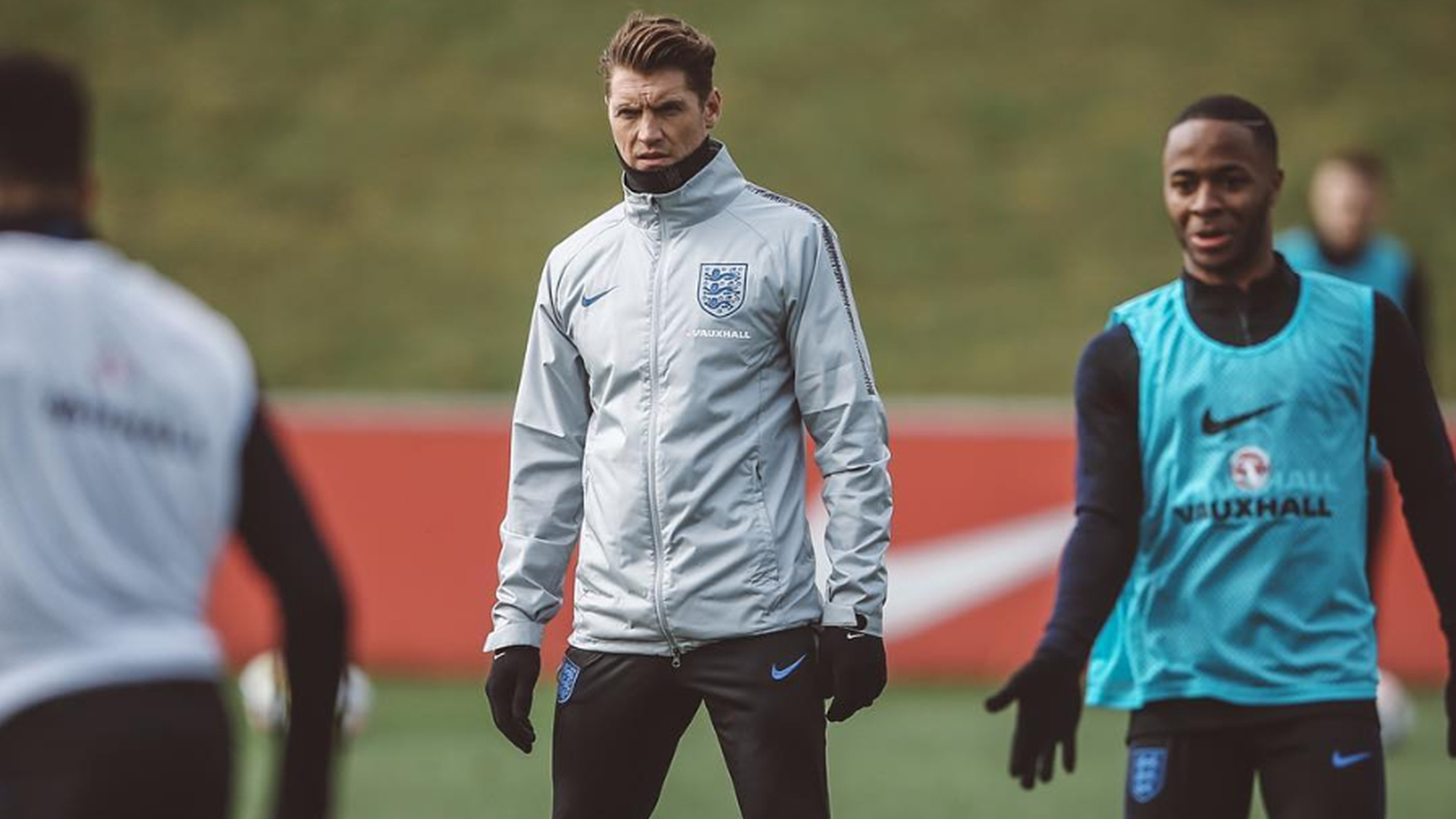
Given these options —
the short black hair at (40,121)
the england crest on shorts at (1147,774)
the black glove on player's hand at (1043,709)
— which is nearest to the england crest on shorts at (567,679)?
the black glove on player's hand at (1043,709)

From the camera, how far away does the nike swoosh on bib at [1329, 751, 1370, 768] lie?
4.57 metres

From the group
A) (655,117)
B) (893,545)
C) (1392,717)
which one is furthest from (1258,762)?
(893,545)

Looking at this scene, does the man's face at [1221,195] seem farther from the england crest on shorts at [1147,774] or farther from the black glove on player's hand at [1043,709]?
the england crest on shorts at [1147,774]

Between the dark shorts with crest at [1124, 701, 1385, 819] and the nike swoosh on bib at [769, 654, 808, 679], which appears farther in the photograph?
the nike swoosh on bib at [769, 654, 808, 679]

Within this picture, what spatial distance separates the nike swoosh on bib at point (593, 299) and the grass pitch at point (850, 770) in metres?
3.59

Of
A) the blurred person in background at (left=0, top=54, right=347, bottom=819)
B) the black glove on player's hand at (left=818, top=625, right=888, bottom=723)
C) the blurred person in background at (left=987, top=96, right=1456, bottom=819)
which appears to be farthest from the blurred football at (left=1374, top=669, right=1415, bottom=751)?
the blurred person in background at (left=0, top=54, right=347, bottom=819)

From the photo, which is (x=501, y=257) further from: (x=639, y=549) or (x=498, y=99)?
(x=639, y=549)

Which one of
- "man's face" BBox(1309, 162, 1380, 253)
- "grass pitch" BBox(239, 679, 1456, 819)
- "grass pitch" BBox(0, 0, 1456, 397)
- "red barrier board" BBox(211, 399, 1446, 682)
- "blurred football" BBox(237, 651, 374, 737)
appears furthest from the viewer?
"grass pitch" BBox(0, 0, 1456, 397)

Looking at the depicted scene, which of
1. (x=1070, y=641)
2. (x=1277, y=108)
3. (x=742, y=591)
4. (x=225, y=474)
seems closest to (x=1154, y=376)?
(x=1070, y=641)

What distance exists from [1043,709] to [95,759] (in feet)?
7.62

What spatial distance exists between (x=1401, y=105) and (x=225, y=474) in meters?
20.3

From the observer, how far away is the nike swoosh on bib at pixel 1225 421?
186 inches

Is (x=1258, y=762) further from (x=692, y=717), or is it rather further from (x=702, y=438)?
(x=702, y=438)

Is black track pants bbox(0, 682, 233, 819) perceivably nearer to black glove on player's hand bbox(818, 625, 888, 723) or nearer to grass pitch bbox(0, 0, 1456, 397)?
black glove on player's hand bbox(818, 625, 888, 723)
